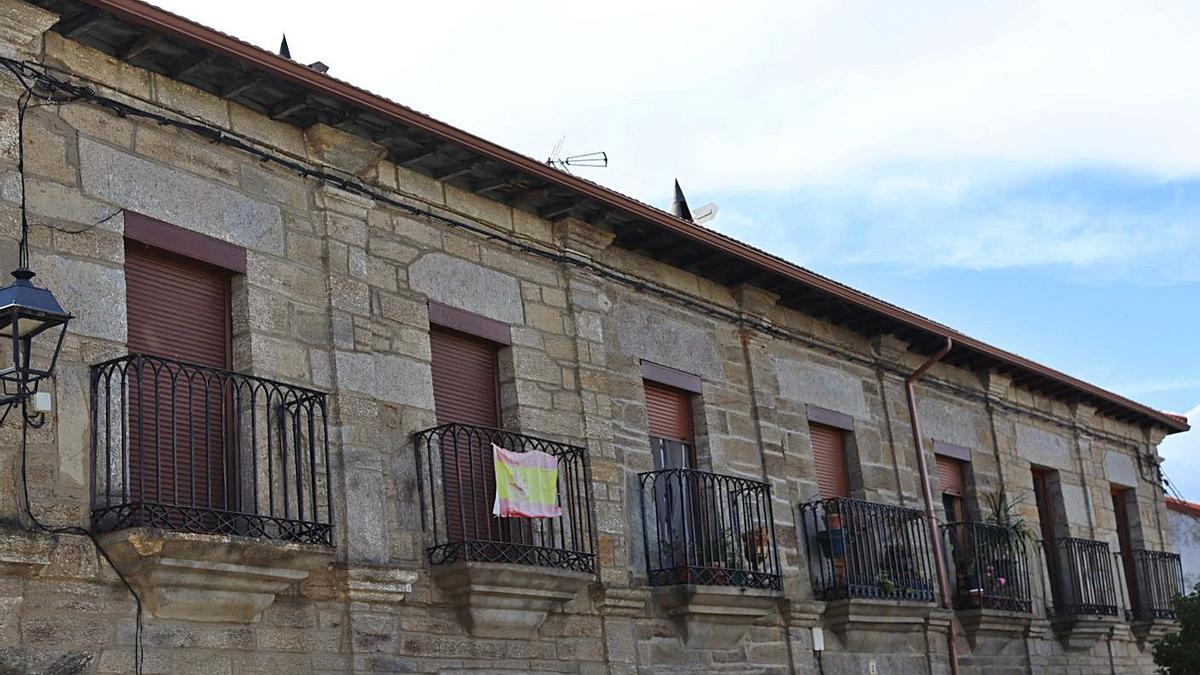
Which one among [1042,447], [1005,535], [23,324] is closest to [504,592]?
[23,324]

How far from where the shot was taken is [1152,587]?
59.2 feet

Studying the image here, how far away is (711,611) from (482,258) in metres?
3.00

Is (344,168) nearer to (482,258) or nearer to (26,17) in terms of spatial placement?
(482,258)

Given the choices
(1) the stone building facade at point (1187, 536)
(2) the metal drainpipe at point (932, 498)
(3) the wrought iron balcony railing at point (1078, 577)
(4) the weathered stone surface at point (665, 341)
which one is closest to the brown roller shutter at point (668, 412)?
(4) the weathered stone surface at point (665, 341)

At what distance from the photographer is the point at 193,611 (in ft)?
26.2

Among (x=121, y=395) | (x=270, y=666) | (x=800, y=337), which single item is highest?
(x=800, y=337)

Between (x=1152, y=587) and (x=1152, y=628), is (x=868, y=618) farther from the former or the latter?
(x=1152, y=587)

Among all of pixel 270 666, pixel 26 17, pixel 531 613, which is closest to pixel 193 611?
pixel 270 666

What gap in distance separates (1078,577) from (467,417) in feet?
28.0

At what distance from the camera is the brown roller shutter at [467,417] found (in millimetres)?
9969

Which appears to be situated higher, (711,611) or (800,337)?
(800,337)

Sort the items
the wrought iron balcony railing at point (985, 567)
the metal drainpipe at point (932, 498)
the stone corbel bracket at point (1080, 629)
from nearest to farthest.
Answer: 1. the metal drainpipe at point (932, 498)
2. the wrought iron balcony railing at point (985, 567)
3. the stone corbel bracket at point (1080, 629)

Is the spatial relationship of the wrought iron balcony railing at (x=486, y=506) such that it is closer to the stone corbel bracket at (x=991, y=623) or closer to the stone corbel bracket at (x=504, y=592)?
the stone corbel bracket at (x=504, y=592)

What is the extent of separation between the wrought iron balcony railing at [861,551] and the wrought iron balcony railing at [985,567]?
3.39 feet
